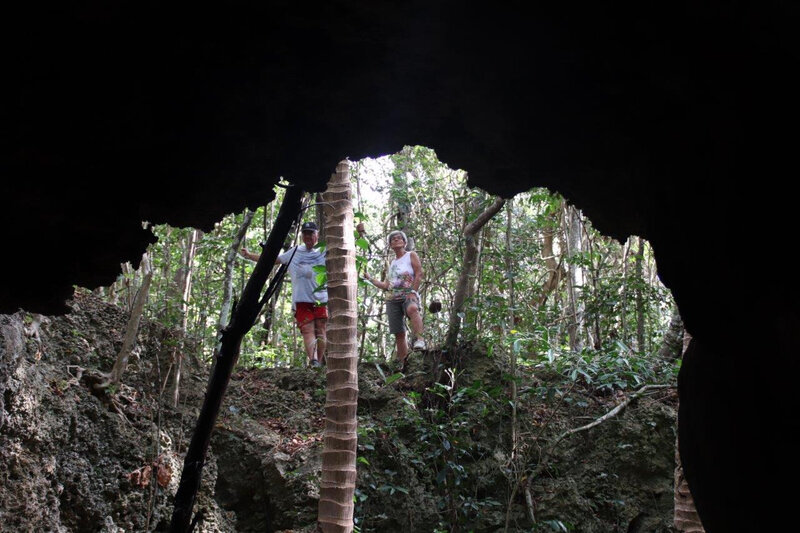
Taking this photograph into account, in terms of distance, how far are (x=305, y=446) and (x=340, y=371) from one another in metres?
2.39

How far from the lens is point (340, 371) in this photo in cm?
420

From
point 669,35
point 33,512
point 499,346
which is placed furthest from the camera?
point 499,346

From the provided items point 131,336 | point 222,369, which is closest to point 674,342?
point 131,336

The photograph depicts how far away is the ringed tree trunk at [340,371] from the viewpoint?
3.88 metres

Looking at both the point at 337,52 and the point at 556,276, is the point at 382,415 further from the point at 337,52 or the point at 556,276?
the point at 556,276

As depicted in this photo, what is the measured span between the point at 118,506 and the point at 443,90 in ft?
13.6

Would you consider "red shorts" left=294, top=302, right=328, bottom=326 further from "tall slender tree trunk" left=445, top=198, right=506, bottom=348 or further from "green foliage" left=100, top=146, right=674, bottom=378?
"tall slender tree trunk" left=445, top=198, right=506, bottom=348

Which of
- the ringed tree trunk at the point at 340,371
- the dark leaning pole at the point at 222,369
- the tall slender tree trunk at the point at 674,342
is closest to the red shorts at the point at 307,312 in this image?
the ringed tree trunk at the point at 340,371

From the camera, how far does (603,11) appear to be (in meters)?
1.78

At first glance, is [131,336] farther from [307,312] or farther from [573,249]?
[573,249]

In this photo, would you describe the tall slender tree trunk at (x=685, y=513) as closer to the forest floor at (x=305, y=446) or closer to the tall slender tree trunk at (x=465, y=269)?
the forest floor at (x=305, y=446)

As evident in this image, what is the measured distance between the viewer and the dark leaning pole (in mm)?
945

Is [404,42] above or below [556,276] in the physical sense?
below

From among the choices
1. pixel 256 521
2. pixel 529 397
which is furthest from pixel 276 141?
pixel 529 397
